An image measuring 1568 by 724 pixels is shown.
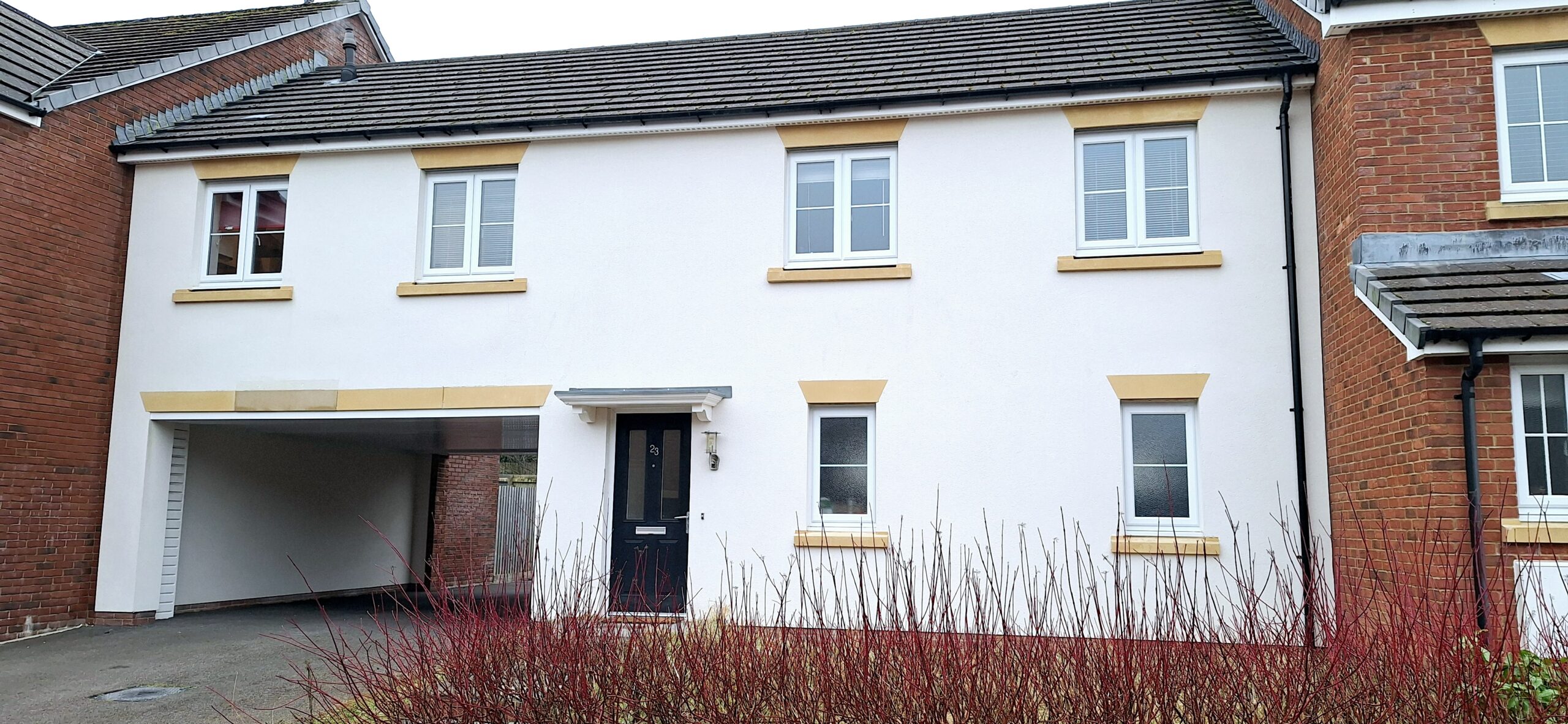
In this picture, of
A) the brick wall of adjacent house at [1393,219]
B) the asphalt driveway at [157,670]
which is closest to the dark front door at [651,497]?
the asphalt driveway at [157,670]

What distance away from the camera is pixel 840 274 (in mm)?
11328

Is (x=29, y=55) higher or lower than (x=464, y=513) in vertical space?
higher

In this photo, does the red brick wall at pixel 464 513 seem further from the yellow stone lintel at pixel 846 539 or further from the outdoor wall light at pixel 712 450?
the yellow stone lintel at pixel 846 539

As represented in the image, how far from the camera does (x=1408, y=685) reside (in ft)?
16.7

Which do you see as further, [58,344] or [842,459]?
[58,344]

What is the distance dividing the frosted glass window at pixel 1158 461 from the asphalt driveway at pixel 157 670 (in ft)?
23.2

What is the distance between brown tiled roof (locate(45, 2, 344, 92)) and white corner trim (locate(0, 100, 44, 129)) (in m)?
1.63

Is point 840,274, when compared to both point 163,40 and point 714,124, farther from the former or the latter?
point 163,40

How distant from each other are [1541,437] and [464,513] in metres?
17.5

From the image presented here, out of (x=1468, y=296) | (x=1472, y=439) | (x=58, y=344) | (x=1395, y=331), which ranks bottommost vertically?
(x=1472, y=439)

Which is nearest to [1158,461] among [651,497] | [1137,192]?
[1137,192]

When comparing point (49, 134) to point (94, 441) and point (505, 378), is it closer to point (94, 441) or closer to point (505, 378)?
point (94, 441)

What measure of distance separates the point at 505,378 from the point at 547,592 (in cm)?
219

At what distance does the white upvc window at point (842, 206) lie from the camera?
11562 millimetres
